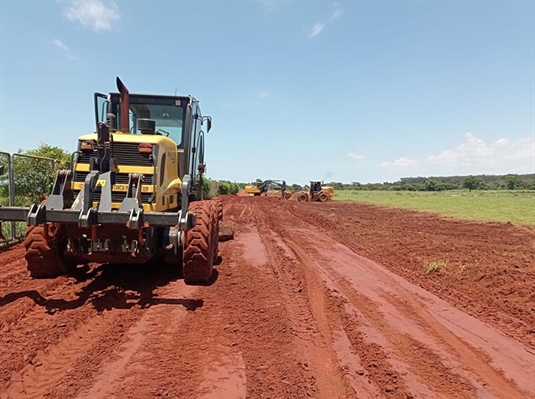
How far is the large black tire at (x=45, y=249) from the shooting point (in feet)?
18.2

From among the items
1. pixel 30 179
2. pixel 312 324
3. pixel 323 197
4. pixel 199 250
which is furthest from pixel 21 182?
pixel 323 197

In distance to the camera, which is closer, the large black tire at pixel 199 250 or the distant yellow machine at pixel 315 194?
the large black tire at pixel 199 250

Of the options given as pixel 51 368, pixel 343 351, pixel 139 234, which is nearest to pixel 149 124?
pixel 139 234

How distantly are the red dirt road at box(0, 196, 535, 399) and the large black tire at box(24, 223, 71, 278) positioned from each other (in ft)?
0.67

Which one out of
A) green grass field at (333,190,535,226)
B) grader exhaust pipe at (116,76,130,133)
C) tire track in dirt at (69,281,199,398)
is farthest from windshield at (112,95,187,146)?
green grass field at (333,190,535,226)

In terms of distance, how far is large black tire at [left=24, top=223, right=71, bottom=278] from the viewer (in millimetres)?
5559

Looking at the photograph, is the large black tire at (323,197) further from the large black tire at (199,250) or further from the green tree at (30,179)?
the large black tire at (199,250)

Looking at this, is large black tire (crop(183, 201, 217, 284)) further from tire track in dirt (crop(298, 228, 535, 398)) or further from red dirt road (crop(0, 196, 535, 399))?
tire track in dirt (crop(298, 228, 535, 398))

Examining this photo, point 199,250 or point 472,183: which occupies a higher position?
point 472,183

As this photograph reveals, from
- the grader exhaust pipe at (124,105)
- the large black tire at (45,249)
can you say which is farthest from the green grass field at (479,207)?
the large black tire at (45,249)

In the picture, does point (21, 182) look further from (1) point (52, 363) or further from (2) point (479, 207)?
(2) point (479, 207)

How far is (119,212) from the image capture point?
485 centimetres

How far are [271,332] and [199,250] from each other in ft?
6.04

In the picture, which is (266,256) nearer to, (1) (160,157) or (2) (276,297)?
(2) (276,297)
